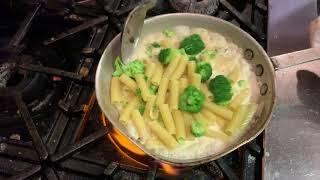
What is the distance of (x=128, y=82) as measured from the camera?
118 centimetres

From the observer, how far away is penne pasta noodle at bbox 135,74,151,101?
1.13m

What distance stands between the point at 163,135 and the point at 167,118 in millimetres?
50

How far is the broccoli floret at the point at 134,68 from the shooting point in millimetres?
1197

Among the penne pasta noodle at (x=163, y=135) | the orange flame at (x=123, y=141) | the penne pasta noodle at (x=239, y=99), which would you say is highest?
the penne pasta noodle at (x=239, y=99)

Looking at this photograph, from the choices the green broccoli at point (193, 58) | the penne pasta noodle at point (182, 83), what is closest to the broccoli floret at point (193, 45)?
the green broccoli at point (193, 58)

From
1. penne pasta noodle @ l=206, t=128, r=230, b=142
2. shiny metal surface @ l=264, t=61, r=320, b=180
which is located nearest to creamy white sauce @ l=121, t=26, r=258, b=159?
penne pasta noodle @ l=206, t=128, r=230, b=142

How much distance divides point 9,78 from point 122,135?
0.48 m

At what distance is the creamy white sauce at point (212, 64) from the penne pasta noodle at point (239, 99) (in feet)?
0.05

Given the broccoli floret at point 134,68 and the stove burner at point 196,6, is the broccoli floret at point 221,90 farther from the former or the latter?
Answer: the stove burner at point 196,6

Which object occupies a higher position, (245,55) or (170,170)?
(245,55)

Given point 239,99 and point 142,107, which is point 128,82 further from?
point 239,99

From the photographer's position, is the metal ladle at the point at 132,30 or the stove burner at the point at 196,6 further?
the stove burner at the point at 196,6

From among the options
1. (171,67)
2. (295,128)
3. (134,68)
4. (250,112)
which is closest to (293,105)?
(295,128)

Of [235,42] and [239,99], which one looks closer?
[239,99]
